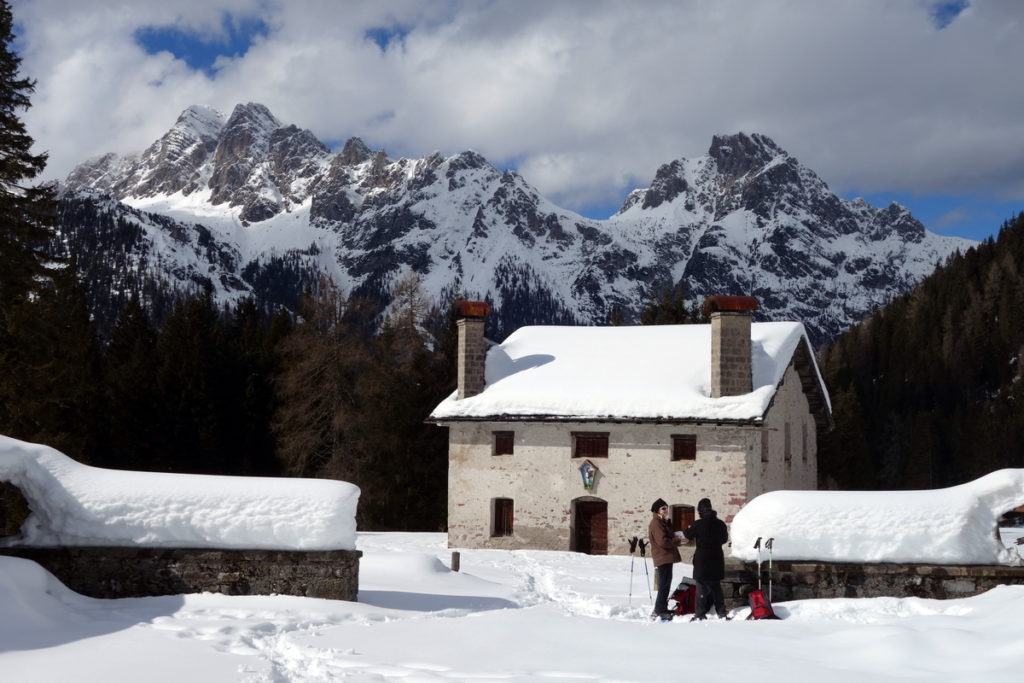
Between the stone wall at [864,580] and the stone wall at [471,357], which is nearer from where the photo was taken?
the stone wall at [864,580]

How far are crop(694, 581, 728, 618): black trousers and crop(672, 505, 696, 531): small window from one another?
1436 cm

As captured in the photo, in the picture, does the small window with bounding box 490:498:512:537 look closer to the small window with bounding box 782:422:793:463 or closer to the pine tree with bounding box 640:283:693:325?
the small window with bounding box 782:422:793:463

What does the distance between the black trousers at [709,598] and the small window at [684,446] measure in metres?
14.6

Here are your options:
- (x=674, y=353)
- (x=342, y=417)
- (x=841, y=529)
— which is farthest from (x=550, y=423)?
(x=841, y=529)

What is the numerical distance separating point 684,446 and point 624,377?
3.09 m

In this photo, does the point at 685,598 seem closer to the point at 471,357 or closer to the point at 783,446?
the point at 783,446

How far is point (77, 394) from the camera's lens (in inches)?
A: 1427

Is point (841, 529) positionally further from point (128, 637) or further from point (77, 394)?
point (77, 394)

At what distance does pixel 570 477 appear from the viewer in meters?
28.8

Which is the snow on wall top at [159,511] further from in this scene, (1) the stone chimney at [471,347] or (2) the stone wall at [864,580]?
(1) the stone chimney at [471,347]

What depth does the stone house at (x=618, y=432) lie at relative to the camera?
27531 millimetres

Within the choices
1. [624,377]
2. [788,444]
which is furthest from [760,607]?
[788,444]

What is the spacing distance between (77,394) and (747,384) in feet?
79.8

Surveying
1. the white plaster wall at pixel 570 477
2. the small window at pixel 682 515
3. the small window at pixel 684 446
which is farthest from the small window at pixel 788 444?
the small window at pixel 682 515
